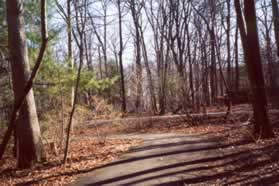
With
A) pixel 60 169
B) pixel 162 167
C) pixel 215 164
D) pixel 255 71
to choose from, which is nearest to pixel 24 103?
pixel 60 169

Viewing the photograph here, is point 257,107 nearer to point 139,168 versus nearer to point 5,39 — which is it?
point 139,168

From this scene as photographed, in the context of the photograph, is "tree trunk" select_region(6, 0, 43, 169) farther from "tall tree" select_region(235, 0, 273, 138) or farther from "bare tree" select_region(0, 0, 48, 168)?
"tall tree" select_region(235, 0, 273, 138)

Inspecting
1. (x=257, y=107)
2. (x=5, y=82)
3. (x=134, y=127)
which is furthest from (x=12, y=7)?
(x=134, y=127)

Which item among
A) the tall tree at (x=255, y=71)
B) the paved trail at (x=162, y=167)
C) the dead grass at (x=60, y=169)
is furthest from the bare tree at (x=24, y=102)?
the tall tree at (x=255, y=71)

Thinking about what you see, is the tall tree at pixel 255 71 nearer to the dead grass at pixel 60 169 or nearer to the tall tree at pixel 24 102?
the dead grass at pixel 60 169

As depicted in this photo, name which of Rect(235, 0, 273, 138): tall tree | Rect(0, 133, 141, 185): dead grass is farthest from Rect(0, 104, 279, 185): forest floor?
Rect(235, 0, 273, 138): tall tree

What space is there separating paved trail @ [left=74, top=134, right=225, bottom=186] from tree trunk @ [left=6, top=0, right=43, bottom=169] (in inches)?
104

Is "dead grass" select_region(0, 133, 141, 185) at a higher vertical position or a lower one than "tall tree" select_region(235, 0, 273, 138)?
lower

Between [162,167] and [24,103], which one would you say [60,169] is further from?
[162,167]

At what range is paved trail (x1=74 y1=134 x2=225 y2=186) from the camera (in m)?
7.28

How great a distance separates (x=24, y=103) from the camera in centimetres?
1027

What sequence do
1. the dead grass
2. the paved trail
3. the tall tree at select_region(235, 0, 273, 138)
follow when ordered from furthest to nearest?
the tall tree at select_region(235, 0, 273, 138) → the dead grass → the paved trail

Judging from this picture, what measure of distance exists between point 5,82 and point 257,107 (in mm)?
10570

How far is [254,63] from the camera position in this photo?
418 inches
